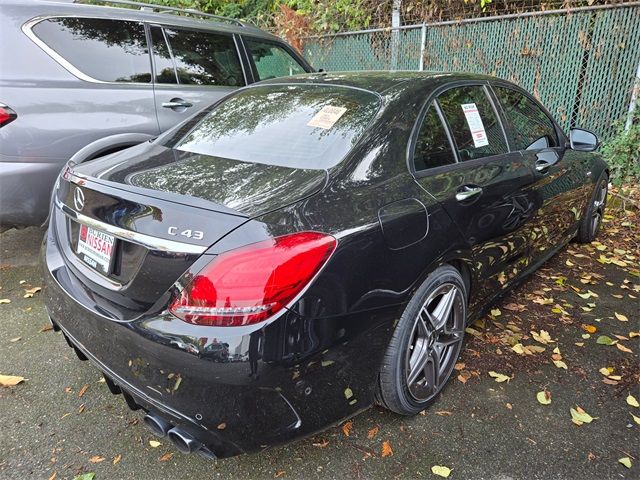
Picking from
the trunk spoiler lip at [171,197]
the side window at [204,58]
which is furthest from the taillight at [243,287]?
the side window at [204,58]

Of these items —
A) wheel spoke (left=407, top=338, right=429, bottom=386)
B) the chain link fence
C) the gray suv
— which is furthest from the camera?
the chain link fence

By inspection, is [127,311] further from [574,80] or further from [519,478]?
[574,80]

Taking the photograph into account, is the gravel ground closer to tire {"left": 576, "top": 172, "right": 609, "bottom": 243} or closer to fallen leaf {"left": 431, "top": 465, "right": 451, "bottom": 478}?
fallen leaf {"left": 431, "top": 465, "right": 451, "bottom": 478}

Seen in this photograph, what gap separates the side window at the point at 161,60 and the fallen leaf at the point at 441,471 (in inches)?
147

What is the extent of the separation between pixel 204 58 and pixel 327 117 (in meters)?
2.88

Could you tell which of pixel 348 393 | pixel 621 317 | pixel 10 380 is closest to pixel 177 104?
pixel 10 380

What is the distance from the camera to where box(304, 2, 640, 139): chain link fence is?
5713 millimetres

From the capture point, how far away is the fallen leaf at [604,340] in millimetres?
2947

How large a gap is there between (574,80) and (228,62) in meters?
4.45

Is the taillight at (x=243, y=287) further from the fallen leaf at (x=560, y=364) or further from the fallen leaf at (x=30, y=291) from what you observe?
the fallen leaf at (x=30, y=291)

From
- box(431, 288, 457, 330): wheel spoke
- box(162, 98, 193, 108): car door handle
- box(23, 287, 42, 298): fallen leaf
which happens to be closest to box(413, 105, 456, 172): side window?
box(431, 288, 457, 330): wheel spoke

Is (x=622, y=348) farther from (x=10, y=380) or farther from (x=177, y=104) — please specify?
(x=177, y=104)

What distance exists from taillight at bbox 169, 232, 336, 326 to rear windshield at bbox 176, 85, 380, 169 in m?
0.57

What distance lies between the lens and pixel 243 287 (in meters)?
1.51
